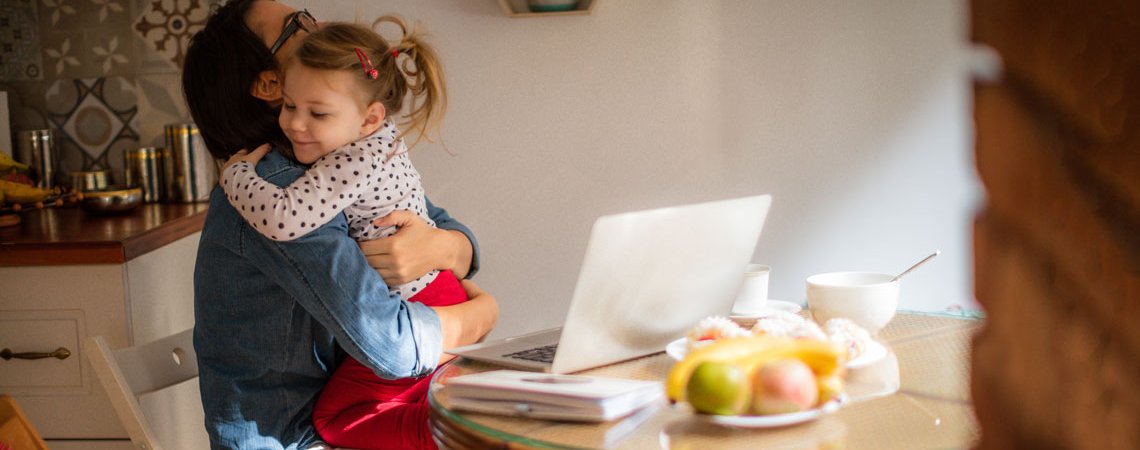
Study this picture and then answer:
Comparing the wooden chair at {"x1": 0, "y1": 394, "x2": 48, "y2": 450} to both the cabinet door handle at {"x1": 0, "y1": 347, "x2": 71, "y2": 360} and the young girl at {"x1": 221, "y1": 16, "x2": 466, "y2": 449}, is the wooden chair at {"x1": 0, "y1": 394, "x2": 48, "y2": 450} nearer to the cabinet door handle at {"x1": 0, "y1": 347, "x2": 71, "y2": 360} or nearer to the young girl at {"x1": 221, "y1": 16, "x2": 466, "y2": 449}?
the young girl at {"x1": 221, "y1": 16, "x2": 466, "y2": 449}

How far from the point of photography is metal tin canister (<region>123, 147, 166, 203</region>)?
2824mm

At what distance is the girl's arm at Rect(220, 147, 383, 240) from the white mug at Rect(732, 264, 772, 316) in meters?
0.60

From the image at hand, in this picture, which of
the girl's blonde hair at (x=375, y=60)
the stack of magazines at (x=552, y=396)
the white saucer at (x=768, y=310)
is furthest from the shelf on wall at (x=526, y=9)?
the stack of magazines at (x=552, y=396)

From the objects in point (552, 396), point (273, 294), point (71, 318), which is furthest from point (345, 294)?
point (71, 318)

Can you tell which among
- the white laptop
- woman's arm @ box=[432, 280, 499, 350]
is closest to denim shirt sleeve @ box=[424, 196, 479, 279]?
woman's arm @ box=[432, 280, 499, 350]

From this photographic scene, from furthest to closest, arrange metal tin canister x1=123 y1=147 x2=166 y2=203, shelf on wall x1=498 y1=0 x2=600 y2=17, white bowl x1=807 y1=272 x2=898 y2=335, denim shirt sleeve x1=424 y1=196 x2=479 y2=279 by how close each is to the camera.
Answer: metal tin canister x1=123 y1=147 x2=166 y2=203, shelf on wall x1=498 y1=0 x2=600 y2=17, denim shirt sleeve x1=424 y1=196 x2=479 y2=279, white bowl x1=807 y1=272 x2=898 y2=335

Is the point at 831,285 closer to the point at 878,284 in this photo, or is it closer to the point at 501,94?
the point at 878,284

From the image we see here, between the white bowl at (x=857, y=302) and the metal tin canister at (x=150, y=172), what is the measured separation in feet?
6.46

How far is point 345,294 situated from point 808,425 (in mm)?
714

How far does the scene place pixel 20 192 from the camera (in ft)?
8.46

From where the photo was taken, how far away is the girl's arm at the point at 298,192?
5.04 ft

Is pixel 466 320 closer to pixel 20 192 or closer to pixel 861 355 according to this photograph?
pixel 861 355

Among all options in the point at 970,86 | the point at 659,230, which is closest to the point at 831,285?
the point at 659,230

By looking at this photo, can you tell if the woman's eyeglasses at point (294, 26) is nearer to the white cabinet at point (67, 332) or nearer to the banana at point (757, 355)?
the white cabinet at point (67, 332)
